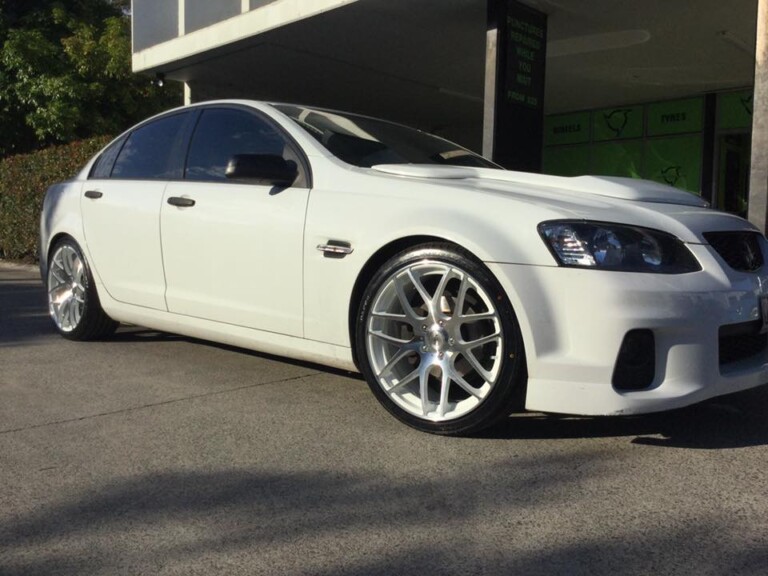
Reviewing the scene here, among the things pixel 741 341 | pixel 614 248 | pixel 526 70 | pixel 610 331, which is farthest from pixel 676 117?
pixel 610 331

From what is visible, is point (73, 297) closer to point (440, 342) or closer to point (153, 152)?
point (153, 152)

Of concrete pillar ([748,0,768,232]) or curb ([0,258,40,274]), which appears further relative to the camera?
curb ([0,258,40,274])

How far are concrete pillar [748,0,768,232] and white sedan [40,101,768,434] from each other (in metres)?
1.87

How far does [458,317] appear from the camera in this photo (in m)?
3.27

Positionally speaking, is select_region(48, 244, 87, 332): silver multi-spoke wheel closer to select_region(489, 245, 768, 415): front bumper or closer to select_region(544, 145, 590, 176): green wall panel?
select_region(489, 245, 768, 415): front bumper

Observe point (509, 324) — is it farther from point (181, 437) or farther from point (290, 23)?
point (290, 23)

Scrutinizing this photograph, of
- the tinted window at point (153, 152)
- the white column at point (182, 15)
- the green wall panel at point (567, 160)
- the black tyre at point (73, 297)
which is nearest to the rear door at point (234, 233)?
the tinted window at point (153, 152)

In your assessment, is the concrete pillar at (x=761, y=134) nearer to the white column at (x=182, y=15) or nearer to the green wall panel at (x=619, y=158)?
the white column at (x=182, y=15)

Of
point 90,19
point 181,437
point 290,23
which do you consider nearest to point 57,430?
point 181,437

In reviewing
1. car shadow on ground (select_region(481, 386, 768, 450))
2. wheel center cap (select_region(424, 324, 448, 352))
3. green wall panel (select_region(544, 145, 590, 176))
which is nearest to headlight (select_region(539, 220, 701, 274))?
wheel center cap (select_region(424, 324, 448, 352))

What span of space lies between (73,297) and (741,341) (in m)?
4.25

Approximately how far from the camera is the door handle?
14.3ft

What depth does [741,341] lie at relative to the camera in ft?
10.8

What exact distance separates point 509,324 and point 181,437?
1458 millimetres
